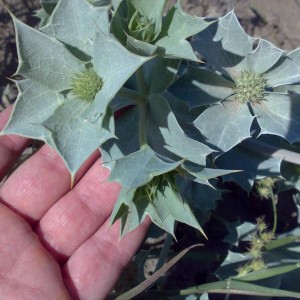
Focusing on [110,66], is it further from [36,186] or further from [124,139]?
[36,186]

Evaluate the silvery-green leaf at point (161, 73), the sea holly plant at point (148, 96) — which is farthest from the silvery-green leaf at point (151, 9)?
the silvery-green leaf at point (161, 73)

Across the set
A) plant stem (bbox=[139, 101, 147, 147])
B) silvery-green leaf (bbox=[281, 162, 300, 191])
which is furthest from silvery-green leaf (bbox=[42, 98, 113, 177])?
silvery-green leaf (bbox=[281, 162, 300, 191])

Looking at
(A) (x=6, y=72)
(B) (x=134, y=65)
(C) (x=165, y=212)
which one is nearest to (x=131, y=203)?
(C) (x=165, y=212)

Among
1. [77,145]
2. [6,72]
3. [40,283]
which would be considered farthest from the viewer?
[6,72]

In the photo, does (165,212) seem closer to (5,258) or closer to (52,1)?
(5,258)

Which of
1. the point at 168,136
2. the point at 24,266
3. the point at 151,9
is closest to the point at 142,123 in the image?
the point at 168,136

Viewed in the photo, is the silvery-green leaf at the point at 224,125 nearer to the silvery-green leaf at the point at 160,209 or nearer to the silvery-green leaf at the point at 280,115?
the silvery-green leaf at the point at 280,115
